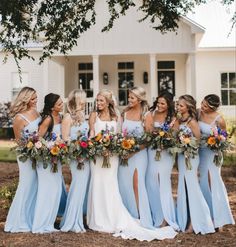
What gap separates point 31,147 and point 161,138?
1.89 m

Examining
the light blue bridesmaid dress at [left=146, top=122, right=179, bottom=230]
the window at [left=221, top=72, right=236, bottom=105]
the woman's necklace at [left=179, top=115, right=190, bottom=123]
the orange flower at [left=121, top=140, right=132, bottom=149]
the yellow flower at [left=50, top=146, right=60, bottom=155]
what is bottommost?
the light blue bridesmaid dress at [left=146, top=122, right=179, bottom=230]

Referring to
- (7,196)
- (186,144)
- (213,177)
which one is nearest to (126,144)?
(186,144)

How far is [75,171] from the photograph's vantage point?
21.9 feet

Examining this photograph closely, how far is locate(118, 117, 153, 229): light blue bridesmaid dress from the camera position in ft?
21.9

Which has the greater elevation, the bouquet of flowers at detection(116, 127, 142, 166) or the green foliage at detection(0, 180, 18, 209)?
the bouquet of flowers at detection(116, 127, 142, 166)

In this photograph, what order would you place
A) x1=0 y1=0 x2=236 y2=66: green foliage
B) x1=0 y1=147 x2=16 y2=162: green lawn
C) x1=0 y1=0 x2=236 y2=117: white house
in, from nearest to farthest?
1. x1=0 y1=0 x2=236 y2=66: green foliage
2. x1=0 y1=147 x2=16 y2=162: green lawn
3. x1=0 y1=0 x2=236 y2=117: white house

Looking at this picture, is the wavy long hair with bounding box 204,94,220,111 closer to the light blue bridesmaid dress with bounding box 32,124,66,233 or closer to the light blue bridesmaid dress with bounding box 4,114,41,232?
the light blue bridesmaid dress with bounding box 32,124,66,233

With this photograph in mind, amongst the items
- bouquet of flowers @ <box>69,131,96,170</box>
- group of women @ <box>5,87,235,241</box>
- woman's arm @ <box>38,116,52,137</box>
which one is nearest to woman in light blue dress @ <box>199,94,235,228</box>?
group of women @ <box>5,87,235,241</box>

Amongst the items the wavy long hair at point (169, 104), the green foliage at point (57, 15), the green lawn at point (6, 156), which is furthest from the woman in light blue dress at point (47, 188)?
the green lawn at point (6, 156)

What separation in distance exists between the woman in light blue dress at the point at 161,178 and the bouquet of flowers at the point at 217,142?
615 millimetres

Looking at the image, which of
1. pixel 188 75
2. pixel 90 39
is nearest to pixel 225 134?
pixel 90 39

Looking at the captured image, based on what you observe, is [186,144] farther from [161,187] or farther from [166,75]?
[166,75]

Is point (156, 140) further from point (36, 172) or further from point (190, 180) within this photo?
point (36, 172)

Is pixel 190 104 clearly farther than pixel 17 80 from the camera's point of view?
No
